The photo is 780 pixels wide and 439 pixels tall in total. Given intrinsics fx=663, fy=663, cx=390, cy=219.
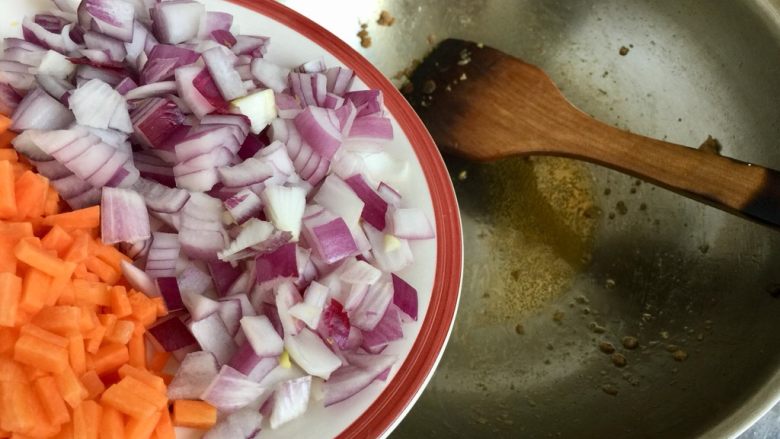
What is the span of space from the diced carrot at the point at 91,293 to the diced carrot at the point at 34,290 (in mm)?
35

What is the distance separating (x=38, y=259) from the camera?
2.50 feet

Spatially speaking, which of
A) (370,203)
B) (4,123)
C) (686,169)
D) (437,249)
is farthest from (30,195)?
(686,169)

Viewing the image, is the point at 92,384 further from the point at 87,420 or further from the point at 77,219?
the point at 77,219

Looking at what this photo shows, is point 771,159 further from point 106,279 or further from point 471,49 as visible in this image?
point 106,279

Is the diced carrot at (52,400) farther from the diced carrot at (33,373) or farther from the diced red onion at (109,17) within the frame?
the diced red onion at (109,17)

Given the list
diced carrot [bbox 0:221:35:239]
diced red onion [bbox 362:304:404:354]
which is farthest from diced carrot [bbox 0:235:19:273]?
diced red onion [bbox 362:304:404:354]

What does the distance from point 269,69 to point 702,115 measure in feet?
3.09

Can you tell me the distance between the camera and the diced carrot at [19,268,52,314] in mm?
750

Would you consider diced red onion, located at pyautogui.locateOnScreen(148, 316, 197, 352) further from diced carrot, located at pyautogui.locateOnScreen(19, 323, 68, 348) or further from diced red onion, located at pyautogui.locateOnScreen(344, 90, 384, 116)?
diced red onion, located at pyautogui.locateOnScreen(344, 90, 384, 116)

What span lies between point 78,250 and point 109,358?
137 mm

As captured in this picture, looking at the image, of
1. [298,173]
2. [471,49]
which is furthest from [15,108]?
[471,49]

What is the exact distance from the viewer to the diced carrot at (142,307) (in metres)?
0.82

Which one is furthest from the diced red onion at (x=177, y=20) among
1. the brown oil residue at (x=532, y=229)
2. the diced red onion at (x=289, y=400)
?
the brown oil residue at (x=532, y=229)

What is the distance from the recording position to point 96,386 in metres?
0.77
